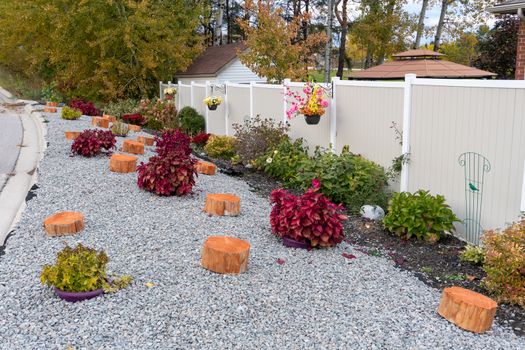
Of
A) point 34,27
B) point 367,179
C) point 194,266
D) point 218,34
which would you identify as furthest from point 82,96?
point 194,266

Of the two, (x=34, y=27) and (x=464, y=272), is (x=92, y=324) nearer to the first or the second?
(x=464, y=272)

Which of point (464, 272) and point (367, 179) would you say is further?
point (367, 179)

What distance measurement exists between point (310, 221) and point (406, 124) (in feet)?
8.27

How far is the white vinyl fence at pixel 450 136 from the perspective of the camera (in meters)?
5.14

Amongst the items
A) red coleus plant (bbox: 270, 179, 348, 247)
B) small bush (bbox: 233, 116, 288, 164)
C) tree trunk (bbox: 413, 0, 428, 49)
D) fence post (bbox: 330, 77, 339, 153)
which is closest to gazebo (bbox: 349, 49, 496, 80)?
fence post (bbox: 330, 77, 339, 153)

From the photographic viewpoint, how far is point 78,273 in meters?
3.69

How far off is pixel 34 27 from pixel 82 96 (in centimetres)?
311

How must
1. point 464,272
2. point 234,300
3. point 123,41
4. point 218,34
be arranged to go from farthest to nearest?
point 218,34 → point 123,41 → point 464,272 → point 234,300

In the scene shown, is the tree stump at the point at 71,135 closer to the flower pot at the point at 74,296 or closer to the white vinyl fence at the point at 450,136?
the white vinyl fence at the point at 450,136

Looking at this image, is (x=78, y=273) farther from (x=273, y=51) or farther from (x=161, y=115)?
(x=161, y=115)

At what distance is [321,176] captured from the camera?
723 cm

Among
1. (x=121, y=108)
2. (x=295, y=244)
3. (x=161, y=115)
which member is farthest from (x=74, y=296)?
(x=121, y=108)

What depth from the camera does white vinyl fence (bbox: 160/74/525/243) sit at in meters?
5.14

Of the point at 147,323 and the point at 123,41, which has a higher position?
the point at 123,41
